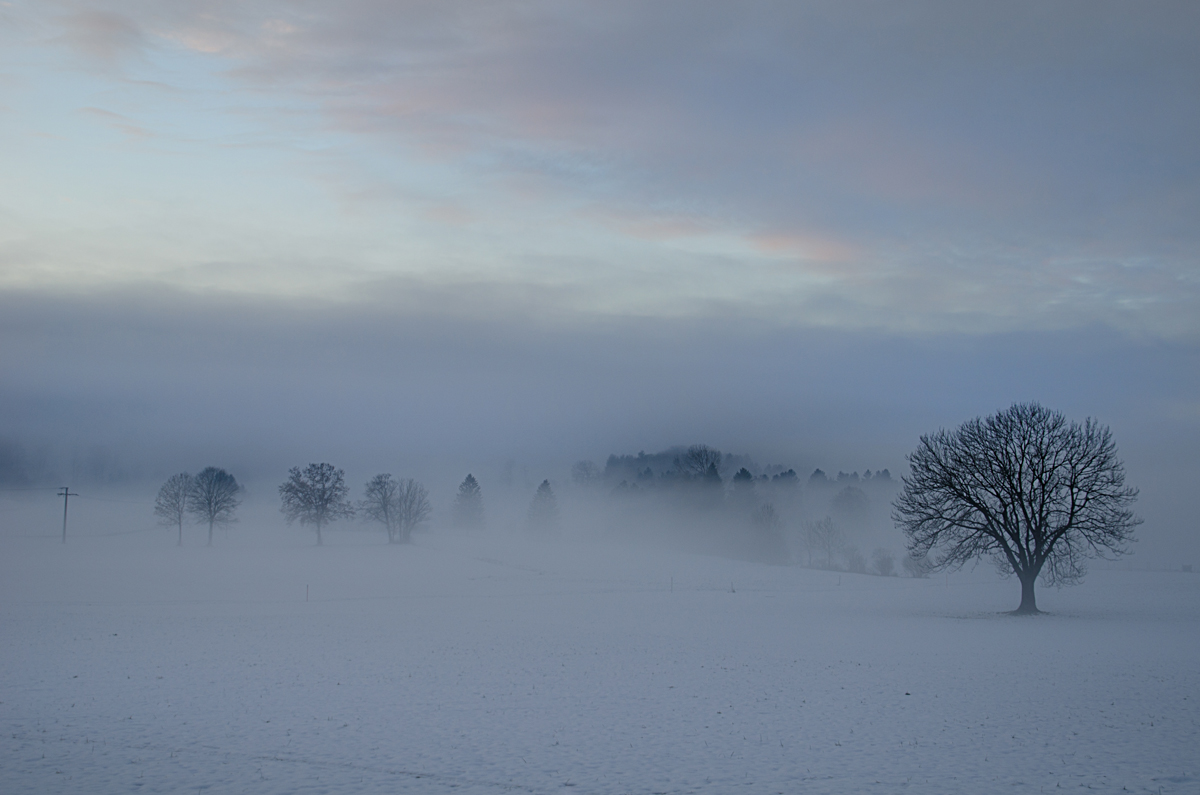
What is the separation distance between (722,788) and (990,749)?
516cm

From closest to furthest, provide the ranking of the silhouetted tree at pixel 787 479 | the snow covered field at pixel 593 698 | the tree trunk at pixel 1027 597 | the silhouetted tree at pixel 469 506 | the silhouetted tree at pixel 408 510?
the snow covered field at pixel 593 698, the tree trunk at pixel 1027 597, the silhouetted tree at pixel 408 510, the silhouetted tree at pixel 469 506, the silhouetted tree at pixel 787 479

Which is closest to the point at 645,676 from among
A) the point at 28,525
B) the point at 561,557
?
the point at 561,557

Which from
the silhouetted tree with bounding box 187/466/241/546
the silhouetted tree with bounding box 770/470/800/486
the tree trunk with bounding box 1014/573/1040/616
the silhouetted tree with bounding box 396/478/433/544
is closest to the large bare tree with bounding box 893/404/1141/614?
the tree trunk with bounding box 1014/573/1040/616

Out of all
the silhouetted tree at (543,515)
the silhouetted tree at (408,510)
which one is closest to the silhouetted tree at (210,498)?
the silhouetted tree at (408,510)

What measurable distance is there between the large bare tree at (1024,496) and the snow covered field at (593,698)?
3.32 m

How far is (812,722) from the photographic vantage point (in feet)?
45.6

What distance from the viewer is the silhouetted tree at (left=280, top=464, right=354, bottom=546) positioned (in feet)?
279

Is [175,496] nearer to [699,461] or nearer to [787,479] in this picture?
[699,461]

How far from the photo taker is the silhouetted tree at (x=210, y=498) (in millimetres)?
83500

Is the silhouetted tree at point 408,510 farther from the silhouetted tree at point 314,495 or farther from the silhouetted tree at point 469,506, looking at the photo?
the silhouetted tree at point 469,506

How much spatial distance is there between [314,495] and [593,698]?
77090 mm

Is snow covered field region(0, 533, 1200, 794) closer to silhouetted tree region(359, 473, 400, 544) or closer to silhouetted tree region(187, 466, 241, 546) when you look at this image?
silhouetted tree region(187, 466, 241, 546)

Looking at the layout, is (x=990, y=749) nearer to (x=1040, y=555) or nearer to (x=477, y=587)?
(x=1040, y=555)

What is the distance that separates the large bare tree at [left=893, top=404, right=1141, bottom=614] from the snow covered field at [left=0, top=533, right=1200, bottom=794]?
3.32 metres
